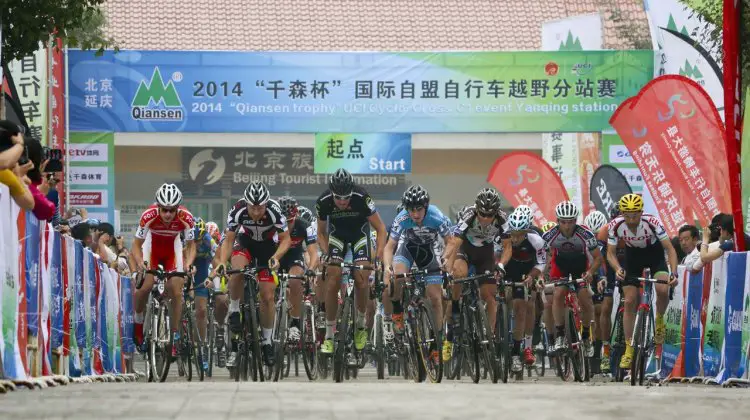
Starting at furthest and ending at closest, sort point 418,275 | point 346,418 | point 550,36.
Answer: point 550,36, point 418,275, point 346,418

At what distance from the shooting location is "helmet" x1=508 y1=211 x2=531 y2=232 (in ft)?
57.0

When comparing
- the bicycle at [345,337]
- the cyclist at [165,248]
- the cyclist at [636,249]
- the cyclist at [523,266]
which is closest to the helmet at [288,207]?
the cyclist at [165,248]

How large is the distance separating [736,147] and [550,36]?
20414 millimetres

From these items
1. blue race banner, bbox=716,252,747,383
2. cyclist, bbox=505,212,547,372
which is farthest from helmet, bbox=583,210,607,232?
blue race banner, bbox=716,252,747,383

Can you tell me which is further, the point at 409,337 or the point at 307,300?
the point at 307,300

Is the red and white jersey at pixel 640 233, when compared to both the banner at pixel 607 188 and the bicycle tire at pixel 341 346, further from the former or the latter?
the banner at pixel 607 188

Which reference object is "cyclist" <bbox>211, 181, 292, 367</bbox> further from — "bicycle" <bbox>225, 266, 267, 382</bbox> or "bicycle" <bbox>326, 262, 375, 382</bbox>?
"bicycle" <bbox>326, 262, 375, 382</bbox>

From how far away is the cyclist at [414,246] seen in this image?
15125 mm

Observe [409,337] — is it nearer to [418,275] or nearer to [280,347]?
[418,275]

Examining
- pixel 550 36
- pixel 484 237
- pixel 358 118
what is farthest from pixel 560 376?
pixel 550 36

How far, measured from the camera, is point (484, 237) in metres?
16.1

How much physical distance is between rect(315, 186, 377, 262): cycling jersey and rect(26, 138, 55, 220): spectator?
366 centimetres

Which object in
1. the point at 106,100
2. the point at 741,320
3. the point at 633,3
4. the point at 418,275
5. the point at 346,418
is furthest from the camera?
the point at 633,3

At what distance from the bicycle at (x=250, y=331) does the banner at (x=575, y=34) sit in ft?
64.9
